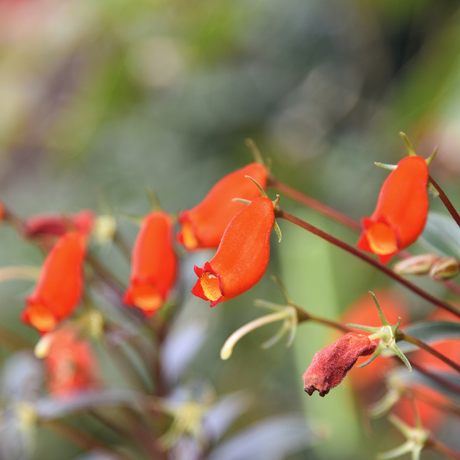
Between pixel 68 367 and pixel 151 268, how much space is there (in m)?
0.29

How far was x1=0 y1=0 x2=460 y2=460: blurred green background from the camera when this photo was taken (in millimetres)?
1198

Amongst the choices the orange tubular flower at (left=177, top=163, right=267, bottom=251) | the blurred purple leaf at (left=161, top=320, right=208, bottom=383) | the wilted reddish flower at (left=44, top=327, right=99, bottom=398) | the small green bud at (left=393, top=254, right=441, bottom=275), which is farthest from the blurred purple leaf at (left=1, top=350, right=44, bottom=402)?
the small green bud at (left=393, top=254, right=441, bottom=275)

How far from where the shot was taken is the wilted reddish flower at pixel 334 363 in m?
0.29

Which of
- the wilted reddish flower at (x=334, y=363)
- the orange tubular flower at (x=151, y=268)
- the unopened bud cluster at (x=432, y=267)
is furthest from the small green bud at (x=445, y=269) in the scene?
the orange tubular flower at (x=151, y=268)

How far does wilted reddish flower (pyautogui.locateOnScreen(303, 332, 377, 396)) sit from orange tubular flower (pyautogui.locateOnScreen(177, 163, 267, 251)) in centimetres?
16

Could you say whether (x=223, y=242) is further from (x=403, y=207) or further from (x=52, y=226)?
(x=52, y=226)

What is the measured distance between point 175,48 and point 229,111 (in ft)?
1.20

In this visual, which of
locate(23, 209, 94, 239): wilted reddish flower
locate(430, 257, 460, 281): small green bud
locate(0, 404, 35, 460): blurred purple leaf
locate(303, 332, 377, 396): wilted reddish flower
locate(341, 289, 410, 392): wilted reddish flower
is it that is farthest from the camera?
locate(341, 289, 410, 392): wilted reddish flower

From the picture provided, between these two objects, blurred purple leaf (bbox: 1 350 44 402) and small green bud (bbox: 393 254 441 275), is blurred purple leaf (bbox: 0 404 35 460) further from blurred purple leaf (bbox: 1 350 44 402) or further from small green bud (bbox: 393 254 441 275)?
small green bud (bbox: 393 254 441 275)

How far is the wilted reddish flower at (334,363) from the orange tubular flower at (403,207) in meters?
0.07

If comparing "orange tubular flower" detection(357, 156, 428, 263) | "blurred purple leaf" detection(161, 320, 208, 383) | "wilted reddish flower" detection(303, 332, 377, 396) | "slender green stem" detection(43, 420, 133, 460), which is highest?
"orange tubular flower" detection(357, 156, 428, 263)

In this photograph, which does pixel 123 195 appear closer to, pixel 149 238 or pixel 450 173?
pixel 450 173

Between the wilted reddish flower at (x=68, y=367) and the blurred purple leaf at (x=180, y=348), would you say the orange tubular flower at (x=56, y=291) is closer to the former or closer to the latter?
the wilted reddish flower at (x=68, y=367)

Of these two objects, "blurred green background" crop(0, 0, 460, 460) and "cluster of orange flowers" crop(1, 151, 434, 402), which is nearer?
"cluster of orange flowers" crop(1, 151, 434, 402)
